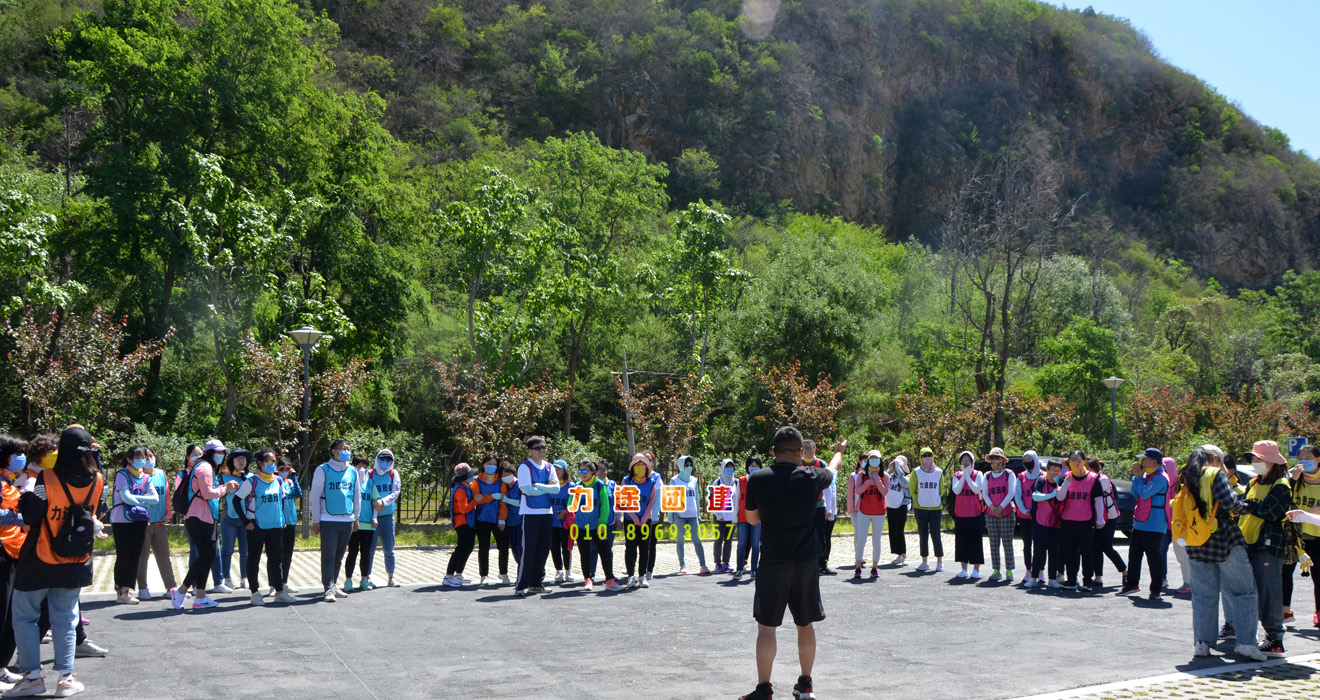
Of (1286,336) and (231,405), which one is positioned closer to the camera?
(231,405)

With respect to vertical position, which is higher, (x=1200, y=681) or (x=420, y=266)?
(x=420, y=266)

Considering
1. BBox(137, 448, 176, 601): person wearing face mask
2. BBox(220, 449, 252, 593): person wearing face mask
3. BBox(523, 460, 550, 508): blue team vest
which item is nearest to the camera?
BBox(137, 448, 176, 601): person wearing face mask

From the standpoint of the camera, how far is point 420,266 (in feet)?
102

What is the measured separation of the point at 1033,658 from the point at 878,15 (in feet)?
310

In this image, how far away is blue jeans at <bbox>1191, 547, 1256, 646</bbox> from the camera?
7684mm

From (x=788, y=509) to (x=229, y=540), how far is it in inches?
311

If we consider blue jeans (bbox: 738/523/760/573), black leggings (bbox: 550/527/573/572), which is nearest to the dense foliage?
black leggings (bbox: 550/527/573/572)

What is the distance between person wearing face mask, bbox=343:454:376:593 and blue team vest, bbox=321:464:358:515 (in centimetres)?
65

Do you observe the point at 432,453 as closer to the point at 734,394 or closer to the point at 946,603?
the point at 734,394

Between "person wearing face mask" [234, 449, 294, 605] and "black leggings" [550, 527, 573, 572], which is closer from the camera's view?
"person wearing face mask" [234, 449, 294, 605]

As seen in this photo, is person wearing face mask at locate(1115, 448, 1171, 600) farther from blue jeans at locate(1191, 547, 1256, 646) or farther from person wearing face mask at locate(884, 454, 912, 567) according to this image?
blue jeans at locate(1191, 547, 1256, 646)

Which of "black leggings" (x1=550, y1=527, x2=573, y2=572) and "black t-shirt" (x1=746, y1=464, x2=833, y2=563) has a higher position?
"black t-shirt" (x1=746, y1=464, x2=833, y2=563)

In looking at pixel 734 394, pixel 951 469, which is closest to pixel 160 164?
pixel 734 394

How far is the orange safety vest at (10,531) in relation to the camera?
21.5ft
